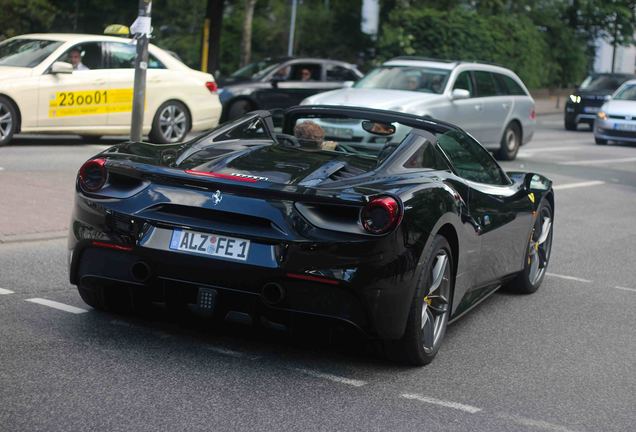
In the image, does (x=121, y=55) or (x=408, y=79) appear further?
(x=408, y=79)

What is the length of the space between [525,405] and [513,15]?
42325mm

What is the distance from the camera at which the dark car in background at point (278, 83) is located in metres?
23.2

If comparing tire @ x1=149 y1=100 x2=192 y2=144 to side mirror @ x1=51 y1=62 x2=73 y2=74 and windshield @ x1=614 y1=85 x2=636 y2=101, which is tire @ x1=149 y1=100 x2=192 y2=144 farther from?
windshield @ x1=614 y1=85 x2=636 y2=101

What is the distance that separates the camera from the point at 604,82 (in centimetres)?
3341

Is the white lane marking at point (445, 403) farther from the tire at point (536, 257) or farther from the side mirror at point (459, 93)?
the side mirror at point (459, 93)

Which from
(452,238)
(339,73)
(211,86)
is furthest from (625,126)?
(452,238)

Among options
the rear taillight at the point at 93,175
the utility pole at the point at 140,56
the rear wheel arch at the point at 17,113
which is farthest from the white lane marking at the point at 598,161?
the rear taillight at the point at 93,175

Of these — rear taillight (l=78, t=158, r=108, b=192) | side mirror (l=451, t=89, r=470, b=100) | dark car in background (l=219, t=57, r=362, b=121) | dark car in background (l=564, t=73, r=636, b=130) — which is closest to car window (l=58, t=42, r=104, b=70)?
side mirror (l=451, t=89, r=470, b=100)

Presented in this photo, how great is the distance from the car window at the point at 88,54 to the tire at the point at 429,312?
11515 millimetres

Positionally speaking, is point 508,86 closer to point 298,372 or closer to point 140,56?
point 140,56

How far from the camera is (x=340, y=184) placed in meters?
5.69

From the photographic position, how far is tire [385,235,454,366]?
18.9 ft

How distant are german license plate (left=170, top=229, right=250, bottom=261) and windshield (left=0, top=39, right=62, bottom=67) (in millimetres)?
11283

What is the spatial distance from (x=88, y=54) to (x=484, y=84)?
6812 mm
